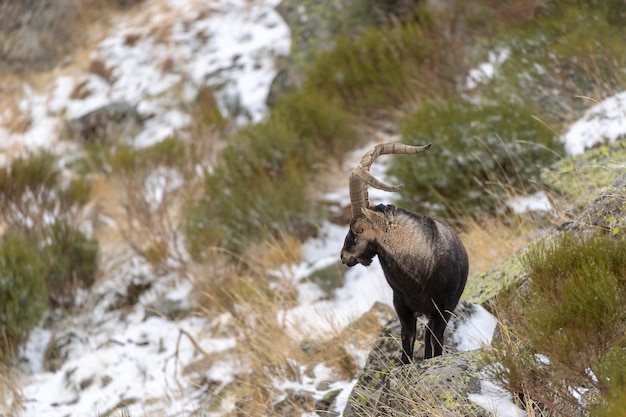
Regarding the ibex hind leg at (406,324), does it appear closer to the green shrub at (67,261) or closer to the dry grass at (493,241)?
the dry grass at (493,241)

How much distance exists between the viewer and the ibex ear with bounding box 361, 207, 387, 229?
81.8 inches

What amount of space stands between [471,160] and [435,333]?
279 centimetres

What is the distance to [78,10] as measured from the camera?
44.6 ft

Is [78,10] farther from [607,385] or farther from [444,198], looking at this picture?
[607,385]

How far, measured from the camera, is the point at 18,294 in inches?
199

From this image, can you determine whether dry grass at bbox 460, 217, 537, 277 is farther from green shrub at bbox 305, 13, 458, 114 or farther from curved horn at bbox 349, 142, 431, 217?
green shrub at bbox 305, 13, 458, 114

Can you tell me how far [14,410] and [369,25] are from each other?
6.11 metres

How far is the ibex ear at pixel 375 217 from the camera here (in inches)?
81.8

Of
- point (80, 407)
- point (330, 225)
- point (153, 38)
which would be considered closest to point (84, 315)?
point (80, 407)

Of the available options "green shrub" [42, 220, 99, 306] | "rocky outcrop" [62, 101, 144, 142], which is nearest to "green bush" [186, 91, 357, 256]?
"green shrub" [42, 220, 99, 306]

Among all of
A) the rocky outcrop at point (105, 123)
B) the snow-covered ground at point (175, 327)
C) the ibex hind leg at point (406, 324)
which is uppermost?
the ibex hind leg at point (406, 324)

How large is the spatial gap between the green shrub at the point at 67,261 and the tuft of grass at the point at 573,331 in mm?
4674

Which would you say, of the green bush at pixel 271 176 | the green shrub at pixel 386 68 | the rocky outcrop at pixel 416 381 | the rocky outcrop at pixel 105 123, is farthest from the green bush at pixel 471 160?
the rocky outcrop at pixel 105 123

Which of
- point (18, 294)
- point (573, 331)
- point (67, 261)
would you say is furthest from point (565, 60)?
point (18, 294)
